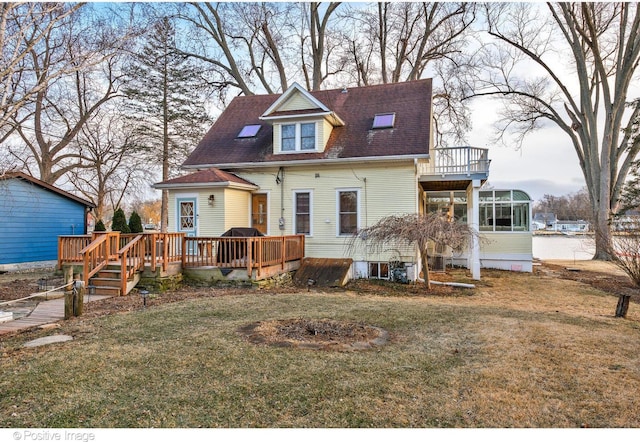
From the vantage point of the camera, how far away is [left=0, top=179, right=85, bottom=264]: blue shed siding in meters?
15.1

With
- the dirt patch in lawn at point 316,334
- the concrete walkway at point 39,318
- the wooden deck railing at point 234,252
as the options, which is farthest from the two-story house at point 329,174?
the dirt patch in lawn at point 316,334

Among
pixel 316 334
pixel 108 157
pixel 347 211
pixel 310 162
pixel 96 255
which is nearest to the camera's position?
pixel 316 334

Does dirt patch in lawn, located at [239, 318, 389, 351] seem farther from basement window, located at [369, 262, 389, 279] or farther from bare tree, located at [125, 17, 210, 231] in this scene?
bare tree, located at [125, 17, 210, 231]

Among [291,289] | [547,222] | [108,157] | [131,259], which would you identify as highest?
[108,157]

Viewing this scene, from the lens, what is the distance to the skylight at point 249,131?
50.3 feet

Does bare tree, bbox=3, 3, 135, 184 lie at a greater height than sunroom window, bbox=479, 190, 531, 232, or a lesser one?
greater

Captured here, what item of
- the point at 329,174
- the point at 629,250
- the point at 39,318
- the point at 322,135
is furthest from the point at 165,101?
the point at 629,250

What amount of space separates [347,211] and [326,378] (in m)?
9.56

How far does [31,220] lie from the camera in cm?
1602

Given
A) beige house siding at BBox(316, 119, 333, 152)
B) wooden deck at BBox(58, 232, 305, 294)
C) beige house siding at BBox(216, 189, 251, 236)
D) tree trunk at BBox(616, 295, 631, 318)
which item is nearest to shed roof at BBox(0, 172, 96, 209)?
wooden deck at BBox(58, 232, 305, 294)

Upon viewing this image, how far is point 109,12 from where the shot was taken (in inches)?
496

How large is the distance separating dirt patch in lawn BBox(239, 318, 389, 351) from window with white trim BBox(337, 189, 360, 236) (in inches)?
267

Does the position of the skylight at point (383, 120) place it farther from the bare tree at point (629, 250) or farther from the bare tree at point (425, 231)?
the bare tree at point (629, 250)

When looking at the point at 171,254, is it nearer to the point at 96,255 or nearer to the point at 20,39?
the point at 96,255
